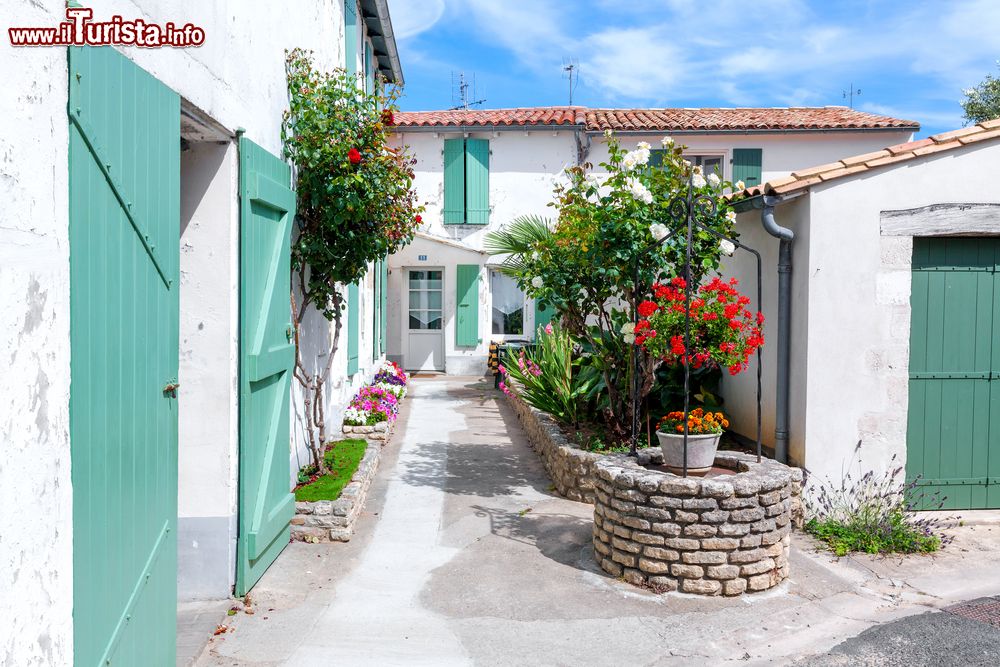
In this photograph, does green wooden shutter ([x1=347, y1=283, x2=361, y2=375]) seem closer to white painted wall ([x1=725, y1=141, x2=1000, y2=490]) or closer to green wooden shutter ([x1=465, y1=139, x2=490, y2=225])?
white painted wall ([x1=725, y1=141, x2=1000, y2=490])

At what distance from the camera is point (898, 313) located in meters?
6.01

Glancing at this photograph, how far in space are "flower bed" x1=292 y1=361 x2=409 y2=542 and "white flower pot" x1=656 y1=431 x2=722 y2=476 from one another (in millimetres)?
2322

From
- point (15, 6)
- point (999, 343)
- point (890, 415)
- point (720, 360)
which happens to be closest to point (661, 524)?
point (720, 360)

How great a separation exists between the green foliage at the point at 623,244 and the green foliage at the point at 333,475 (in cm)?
220

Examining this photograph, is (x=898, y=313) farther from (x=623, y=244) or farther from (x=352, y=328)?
(x=352, y=328)

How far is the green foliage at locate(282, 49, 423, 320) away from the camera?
18.3ft

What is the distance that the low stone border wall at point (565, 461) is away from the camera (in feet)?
21.7

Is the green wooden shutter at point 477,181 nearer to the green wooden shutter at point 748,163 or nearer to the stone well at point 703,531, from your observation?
the green wooden shutter at point 748,163

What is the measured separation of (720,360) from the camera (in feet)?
17.4

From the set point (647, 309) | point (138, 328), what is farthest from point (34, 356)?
point (647, 309)

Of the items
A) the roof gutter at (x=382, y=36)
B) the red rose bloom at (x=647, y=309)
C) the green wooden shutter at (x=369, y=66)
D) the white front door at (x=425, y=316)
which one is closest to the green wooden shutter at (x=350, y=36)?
the roof gutter at (x=382, y=36)

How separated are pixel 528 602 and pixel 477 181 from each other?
11.6m

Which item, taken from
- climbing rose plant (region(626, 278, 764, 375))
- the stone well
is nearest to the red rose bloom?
climbing rose plant (region(626, 278, 764, 375))

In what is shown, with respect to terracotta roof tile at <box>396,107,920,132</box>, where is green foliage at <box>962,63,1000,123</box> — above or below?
above
